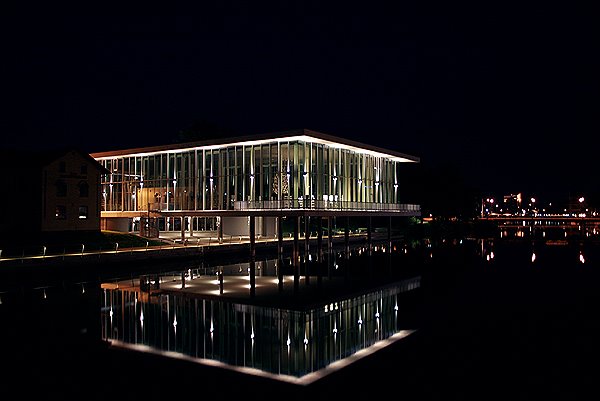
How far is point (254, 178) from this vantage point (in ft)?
142

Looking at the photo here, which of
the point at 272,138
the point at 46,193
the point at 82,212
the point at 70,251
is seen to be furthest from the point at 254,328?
the point at 82,212

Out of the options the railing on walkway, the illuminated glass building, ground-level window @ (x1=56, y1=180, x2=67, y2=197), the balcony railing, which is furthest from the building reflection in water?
ground-level window @ (x1=56, y1=180, x2=67, y2=197)

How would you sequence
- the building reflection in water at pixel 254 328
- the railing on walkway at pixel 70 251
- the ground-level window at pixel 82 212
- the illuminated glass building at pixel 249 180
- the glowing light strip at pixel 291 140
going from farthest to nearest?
the ground-level window at pixel 82 212, the illuminated glass building at pixel 249 180, the glowing light strip at pixel 291 140, the railing on walkway at pixel 70 251, the building reflection in water at pixel 254 328

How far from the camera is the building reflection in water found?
1391 cm

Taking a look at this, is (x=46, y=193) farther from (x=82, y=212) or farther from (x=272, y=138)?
(x=272, y=138)

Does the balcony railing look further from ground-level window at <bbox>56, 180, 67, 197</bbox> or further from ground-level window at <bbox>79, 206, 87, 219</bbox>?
ground-level window at <bbox>56, 180, 67, 197</bbox>

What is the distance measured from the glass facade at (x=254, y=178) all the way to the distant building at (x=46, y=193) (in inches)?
290

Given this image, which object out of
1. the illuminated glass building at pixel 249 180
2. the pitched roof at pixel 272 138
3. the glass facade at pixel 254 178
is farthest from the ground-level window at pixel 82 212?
the pitched roof at pixel 272 138

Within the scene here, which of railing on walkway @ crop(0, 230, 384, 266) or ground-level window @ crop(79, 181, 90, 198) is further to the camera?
ground-level window @ crop(79, 181, 90, 198)

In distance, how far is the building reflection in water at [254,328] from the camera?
13.9 meters

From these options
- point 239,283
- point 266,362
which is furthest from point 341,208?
point 266,362

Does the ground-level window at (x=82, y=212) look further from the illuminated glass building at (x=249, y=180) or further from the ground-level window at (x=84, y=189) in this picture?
the illuminated glass building at (x=249, y=180)

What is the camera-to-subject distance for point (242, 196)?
1736 inches

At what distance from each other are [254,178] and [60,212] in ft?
51.9
